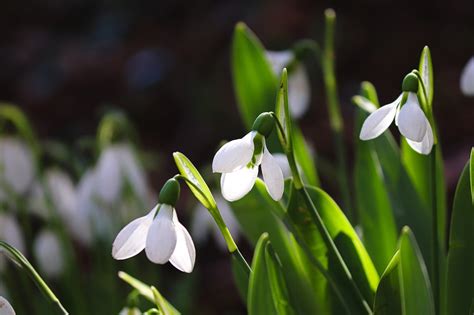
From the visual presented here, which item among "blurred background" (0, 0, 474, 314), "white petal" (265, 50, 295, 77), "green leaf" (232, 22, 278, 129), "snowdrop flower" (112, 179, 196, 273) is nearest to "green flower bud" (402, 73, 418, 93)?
"snowdrop flower" (112, 179, 196, 273)

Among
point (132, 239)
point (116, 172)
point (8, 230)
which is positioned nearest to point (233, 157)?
point (132, 239)

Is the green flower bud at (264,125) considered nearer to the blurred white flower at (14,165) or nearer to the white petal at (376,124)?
the white petal at (376,124)

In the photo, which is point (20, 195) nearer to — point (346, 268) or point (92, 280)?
point (92, 280)

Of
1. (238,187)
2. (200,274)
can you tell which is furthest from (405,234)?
(200,274)

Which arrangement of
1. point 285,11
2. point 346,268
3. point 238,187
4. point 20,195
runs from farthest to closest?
point 285,11 → point 20,195 → point 346,268 → point 238,187

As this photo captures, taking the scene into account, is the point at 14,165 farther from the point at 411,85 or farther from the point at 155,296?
the point at 411,85

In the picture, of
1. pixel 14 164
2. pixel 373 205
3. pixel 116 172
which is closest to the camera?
pixel 373 205
